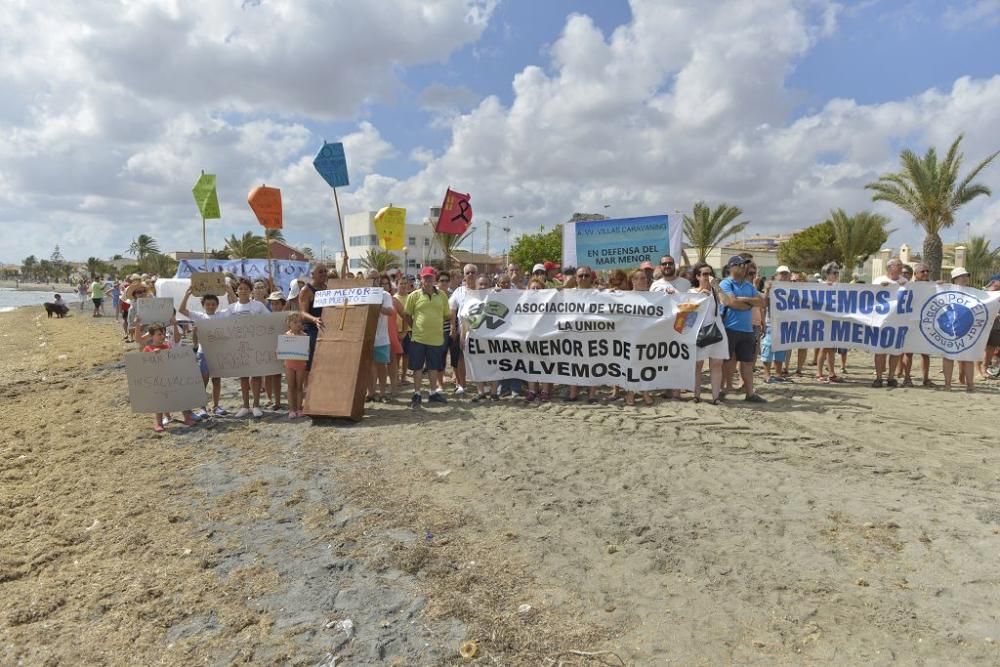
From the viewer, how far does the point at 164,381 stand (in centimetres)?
722

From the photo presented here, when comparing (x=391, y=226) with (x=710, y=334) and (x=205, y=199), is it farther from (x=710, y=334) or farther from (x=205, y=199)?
(x=710, y=334)

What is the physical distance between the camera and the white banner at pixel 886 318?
339 inches

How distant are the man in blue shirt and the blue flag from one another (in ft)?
18.0

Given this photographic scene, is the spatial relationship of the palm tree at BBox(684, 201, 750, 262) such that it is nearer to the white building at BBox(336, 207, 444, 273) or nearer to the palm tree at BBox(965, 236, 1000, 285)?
the palm tree at BBox(965, 236, 1000, 285)

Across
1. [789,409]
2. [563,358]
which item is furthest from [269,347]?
[789,409]

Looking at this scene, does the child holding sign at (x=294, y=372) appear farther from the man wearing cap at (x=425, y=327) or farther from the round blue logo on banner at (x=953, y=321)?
the round blue logo on banner at (x=953, y=321)

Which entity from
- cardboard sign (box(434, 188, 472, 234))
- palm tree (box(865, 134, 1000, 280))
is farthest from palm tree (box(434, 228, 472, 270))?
palm tree (box(865, 134, 1000, 280))

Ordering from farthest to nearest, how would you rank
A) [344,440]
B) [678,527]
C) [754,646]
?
[344,440] → [678,527] → [754,646]

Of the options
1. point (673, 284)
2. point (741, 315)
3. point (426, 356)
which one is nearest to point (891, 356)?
point (741, 315)

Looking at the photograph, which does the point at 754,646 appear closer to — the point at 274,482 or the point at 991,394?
the point at 274,482

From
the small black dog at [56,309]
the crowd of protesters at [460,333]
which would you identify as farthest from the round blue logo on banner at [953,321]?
the small black dog at [56,309]

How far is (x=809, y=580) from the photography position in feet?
11.1

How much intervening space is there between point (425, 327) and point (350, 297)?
107 centimetres

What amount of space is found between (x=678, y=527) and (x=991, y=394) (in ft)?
22.6
